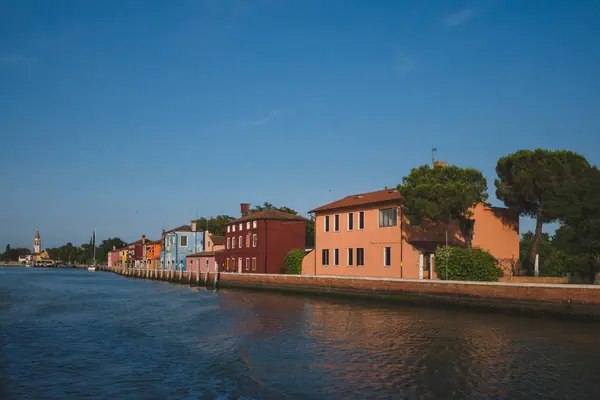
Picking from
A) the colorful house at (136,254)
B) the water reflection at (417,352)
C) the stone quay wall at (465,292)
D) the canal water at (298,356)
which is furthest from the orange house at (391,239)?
the colorful house at (136,254)

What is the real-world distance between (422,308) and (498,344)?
40.4 feet

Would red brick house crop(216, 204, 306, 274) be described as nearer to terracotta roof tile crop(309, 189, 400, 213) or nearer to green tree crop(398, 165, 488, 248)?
terracotta roof tile crop(309, 189, 400, 213)

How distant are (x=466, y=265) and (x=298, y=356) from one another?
69.1 ft

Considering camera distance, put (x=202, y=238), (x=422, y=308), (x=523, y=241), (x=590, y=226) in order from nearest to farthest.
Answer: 1. (x=590, y=226)
2. (x=422, y=308)
3. (x=523, y=241)
4. (x=202, y=238)

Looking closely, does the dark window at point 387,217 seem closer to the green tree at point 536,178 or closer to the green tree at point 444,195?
the green tree at point 444,195

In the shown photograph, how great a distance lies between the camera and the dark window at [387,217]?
41419 millimetres

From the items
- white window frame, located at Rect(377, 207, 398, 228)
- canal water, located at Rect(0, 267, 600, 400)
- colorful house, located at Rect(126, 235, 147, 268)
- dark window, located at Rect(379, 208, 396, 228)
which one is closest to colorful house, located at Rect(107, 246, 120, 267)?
colorful house, located at Rect(126, 235, 147, 268)

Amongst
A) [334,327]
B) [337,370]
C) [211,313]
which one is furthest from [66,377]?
[211,313]

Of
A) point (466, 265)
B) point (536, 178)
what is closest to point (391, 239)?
point (466, 265)

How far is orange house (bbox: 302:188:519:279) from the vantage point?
39738mm

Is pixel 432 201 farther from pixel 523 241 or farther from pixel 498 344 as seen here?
pixel 523 241

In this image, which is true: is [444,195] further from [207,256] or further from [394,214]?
[207,256]

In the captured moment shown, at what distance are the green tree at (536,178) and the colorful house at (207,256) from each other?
41.3 meters

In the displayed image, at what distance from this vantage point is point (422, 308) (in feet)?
103
